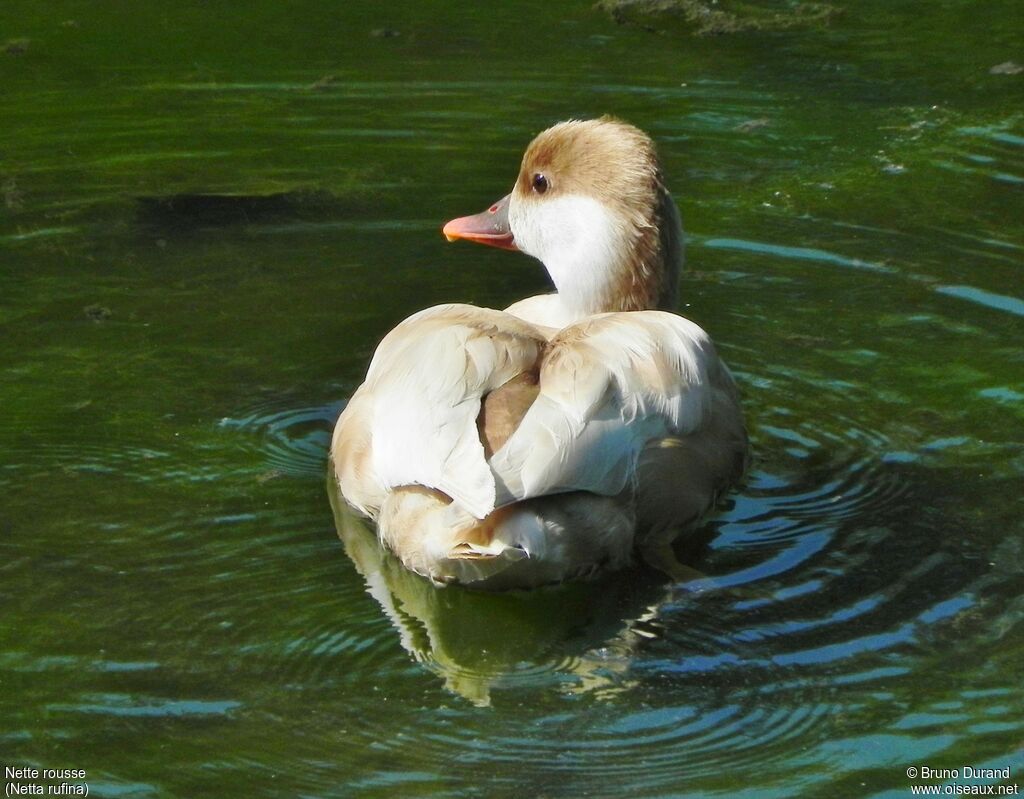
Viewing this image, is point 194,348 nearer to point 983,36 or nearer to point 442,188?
point 442,188

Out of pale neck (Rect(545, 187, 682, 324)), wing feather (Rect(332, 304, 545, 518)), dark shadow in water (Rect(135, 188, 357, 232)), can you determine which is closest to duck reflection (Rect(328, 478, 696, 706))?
wing feather (Rect(332, 304, 545, 518))

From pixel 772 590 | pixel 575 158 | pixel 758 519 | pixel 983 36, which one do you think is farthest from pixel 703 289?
pixel 983 36

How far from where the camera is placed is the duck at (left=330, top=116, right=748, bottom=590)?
4.58 m

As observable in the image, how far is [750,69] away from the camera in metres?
9.82

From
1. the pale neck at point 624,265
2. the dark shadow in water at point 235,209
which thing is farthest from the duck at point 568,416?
the dark shadow in water at point 235,209

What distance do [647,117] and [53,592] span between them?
17.1 ft

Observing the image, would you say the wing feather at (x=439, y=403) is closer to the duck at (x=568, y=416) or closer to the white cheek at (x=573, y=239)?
the duck at (x=568, y=416)

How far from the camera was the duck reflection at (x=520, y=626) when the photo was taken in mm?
4504

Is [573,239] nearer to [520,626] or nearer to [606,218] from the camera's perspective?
[606,218]

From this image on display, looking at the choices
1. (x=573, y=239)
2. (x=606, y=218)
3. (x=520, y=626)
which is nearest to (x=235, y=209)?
(x=573, y=239)

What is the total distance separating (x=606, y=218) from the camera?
5.76 meters

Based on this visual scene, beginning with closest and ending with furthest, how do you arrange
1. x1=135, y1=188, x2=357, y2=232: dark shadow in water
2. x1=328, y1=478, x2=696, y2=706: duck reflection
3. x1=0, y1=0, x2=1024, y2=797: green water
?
x1=0, y1=0, x2=1024, y2=797: green water < x1=328, y1=478, x2=696, y2=706: duck reflection < x1=135, y1=188, x2=357, y2=232: dark shadow in water

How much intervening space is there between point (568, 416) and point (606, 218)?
1295mm

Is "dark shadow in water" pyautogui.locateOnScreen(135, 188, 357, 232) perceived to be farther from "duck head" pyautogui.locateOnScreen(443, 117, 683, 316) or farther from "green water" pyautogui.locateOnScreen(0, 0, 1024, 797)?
"duck head" pyautogui.locateOnScreen(443, 117, 683, 316)
